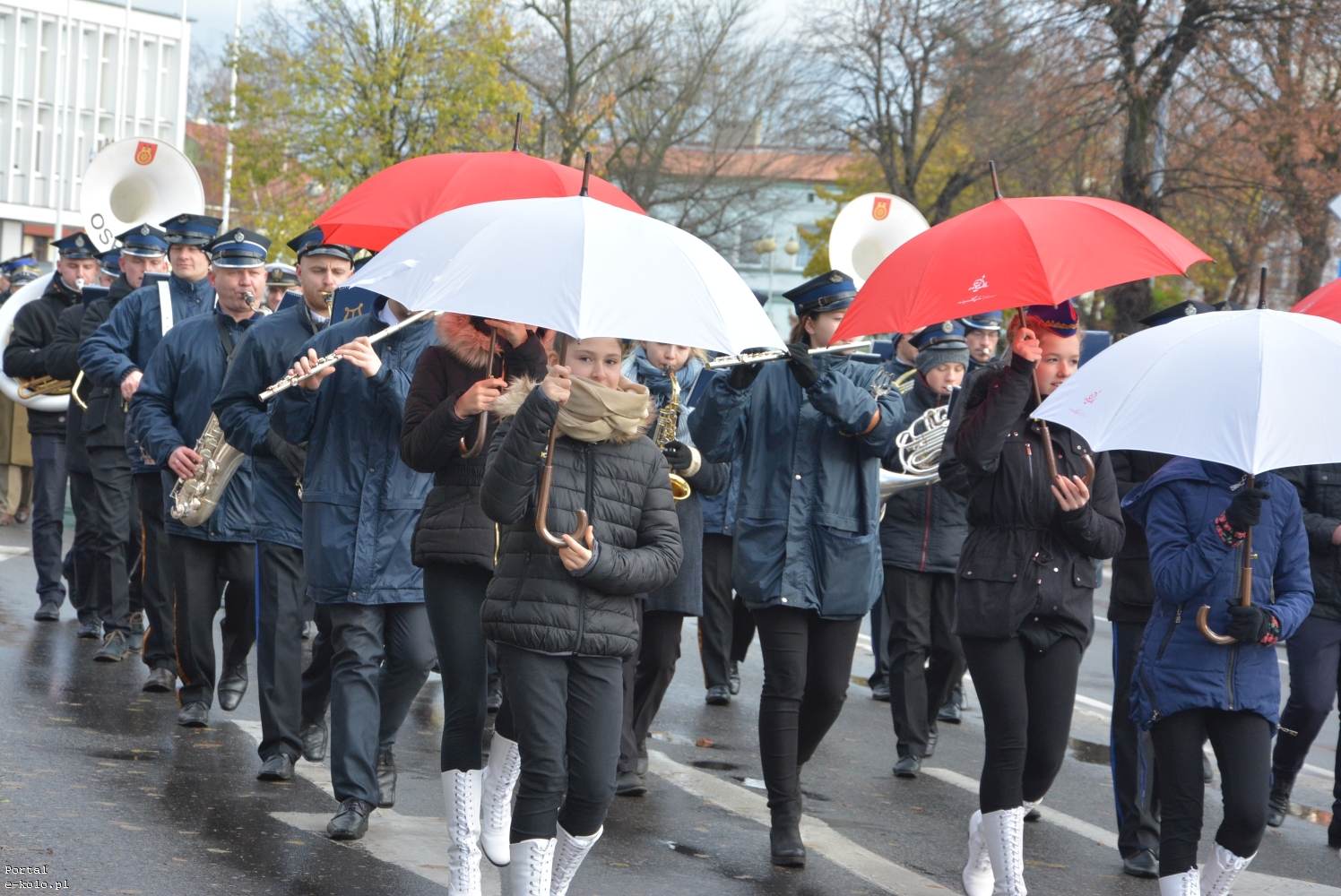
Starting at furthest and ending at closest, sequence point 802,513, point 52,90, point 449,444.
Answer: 1. point 52,90
2. point 802,513
3. point 449,444

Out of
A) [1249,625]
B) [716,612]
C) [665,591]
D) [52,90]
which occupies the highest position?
[52,90]

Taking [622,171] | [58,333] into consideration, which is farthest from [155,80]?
[58,333]

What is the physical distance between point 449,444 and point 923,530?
13.4ft

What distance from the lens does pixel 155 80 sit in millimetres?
66688

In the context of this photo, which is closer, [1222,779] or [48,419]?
[1222,779]

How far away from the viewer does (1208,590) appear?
216 inches

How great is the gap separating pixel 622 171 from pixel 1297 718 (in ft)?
125

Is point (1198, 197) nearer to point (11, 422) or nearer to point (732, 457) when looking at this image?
point (11, 422)

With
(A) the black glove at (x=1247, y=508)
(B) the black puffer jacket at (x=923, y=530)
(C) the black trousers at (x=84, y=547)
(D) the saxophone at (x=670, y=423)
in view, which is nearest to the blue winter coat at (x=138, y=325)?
(C) the black trousers at (x=84, y=547)

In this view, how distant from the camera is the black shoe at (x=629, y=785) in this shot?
7430mm

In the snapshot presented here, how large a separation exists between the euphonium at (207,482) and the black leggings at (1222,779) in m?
4.11

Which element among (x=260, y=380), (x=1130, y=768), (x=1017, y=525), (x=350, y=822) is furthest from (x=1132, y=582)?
(x=260, y=380)

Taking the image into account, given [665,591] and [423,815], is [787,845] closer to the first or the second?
[423,815]

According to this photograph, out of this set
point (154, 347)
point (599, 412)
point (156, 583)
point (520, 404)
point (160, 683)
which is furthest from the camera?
point (154, 347)
